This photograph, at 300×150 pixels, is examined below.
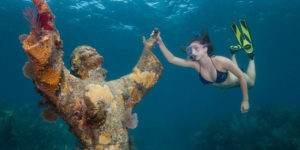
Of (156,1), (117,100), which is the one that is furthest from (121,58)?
(117,100)

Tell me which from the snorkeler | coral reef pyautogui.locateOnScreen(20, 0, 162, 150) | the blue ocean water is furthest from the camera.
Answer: the blue ocean water

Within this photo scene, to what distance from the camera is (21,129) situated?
37.6ft

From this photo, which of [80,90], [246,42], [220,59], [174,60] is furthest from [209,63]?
[80,90]

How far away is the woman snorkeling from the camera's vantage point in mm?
5137

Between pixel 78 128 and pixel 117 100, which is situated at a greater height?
pixel 117 100

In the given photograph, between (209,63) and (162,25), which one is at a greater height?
(162,25)

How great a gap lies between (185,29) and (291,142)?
653 inches

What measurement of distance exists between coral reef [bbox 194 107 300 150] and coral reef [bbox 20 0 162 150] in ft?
37.0

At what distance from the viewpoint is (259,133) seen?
42.3ft

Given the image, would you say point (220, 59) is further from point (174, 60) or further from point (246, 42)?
point (246, 42)

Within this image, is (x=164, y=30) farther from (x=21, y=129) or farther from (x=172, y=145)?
(x=21, y=129)

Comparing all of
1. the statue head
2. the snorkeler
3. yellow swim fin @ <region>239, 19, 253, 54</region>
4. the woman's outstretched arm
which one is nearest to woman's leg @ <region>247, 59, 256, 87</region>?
yellow swim fin @ <region>239, 19, 253, 54</region>

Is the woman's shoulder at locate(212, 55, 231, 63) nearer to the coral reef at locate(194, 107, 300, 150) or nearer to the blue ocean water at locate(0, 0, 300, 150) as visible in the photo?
the coral reef at locate(194, 107, 300, 150)

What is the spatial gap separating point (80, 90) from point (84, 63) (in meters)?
0.60
